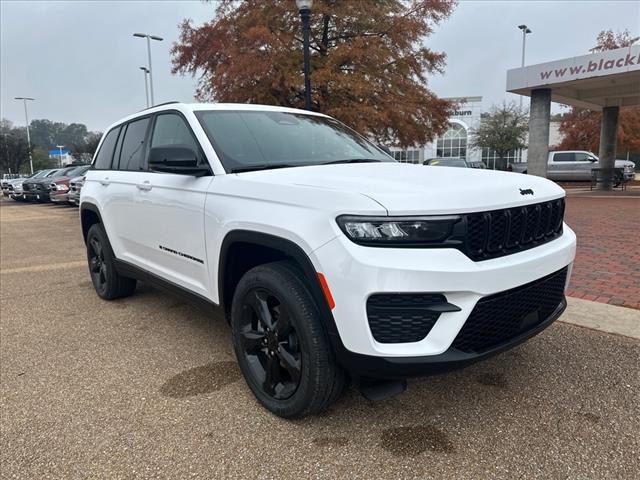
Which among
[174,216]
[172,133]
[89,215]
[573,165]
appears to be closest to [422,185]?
[174,216]

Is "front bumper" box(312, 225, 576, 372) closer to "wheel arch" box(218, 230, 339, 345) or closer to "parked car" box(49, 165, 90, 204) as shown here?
"wheel arch" box(218, 230, 339, 345)

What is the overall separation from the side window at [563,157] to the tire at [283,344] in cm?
2606

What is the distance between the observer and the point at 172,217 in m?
3.45

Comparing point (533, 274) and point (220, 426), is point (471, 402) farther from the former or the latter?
point (220, 426)

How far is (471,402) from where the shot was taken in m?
2.86

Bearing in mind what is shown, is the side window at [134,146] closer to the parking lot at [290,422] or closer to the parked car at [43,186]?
the parking lot at [290,422]

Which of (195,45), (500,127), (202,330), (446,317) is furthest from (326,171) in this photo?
(500,127)

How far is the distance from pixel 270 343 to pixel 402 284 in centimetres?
94

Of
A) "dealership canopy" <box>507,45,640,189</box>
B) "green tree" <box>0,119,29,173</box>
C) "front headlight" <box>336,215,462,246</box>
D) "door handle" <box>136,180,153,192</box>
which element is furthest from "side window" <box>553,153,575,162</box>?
"green tree" <box>0,119,29,173</box>

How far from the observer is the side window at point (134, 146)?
420cm

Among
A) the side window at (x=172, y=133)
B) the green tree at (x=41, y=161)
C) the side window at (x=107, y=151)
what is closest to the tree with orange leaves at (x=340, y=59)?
the side window at (x=107, y=151)

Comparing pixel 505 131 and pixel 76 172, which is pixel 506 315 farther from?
pixel 505 131

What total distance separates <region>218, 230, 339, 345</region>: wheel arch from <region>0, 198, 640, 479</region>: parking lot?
2.04 feet

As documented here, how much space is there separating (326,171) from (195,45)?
1216 centimetres
